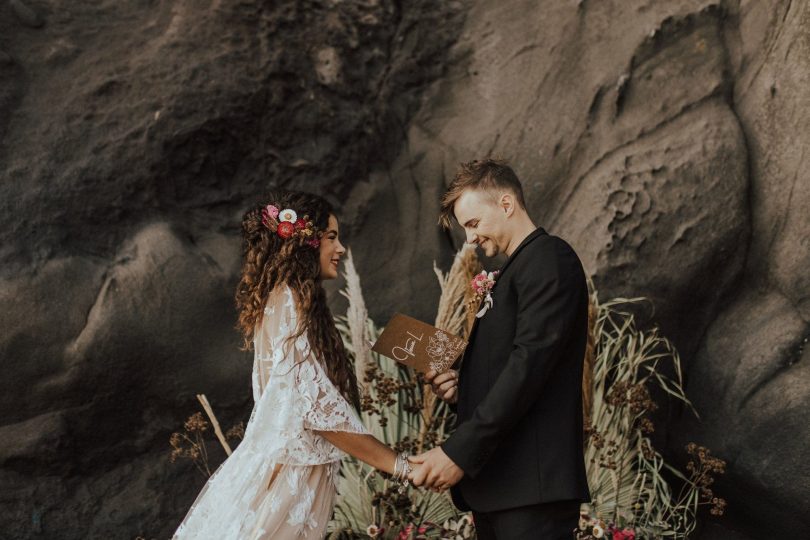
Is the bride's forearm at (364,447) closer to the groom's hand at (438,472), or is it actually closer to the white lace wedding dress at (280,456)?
the white lace wedding dress at (280,456)

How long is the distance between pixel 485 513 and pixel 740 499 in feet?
7.07

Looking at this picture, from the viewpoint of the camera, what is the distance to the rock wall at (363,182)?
411 cm

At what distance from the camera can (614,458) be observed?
4.22 metres

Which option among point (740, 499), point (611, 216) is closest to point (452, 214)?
point (611, 216)

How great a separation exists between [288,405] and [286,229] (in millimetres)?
596

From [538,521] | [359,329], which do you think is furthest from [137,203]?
[538,521]

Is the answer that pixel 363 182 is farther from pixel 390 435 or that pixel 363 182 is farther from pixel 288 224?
pixel 288 224

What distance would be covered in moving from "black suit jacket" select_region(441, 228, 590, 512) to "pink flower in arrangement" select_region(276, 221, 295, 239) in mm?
742

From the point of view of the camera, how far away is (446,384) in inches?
122

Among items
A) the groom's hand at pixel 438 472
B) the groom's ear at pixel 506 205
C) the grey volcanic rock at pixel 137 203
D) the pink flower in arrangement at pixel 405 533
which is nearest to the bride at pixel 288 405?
the groom's hand at pixel 438 472

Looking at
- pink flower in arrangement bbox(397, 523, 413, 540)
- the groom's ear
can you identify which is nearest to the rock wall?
pink flower in arrangement bbox(397, 523, 413, 540)

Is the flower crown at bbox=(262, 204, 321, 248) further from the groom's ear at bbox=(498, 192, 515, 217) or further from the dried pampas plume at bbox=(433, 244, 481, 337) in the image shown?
the dried pampas plume at bbox=(433, 244, 481, 337)

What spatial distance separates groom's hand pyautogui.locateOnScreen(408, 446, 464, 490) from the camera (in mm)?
2654

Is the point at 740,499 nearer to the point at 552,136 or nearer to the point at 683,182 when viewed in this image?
the point at 683,182
